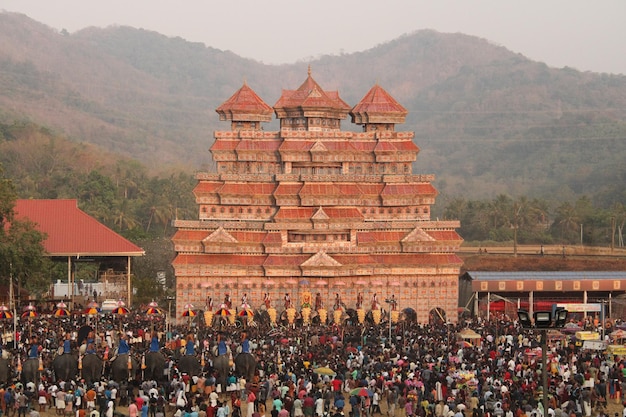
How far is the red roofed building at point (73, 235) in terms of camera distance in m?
78.2

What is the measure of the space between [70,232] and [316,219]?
47.7 feet

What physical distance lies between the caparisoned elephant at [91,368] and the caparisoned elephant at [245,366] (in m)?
5.24

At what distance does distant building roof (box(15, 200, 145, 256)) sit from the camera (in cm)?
7819

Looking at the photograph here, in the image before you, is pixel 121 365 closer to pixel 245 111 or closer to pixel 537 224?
pixel 245 111

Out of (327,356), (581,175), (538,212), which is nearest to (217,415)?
(327,356)

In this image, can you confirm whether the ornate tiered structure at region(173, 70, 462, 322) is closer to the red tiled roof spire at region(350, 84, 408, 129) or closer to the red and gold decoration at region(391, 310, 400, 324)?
the red tiled roof spire at region(350, 84, 408, 129)

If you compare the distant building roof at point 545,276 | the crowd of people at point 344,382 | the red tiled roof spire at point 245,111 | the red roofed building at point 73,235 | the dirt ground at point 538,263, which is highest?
the red tiled roof spire at point 245,111

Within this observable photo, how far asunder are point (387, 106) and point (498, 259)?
905 inches

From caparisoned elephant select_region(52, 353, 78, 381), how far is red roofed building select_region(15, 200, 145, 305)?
2824 cm

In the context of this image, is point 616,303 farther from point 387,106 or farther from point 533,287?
point 387,106

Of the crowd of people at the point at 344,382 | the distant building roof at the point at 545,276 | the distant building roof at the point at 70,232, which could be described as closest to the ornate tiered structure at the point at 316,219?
the distant building roof at the point at 545,276

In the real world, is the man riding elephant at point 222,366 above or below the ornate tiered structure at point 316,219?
below

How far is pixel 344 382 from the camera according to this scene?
169 ft

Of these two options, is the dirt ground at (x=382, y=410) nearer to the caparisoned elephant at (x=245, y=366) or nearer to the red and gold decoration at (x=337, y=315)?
the caparisoned elephant at (x=245, y=366)
